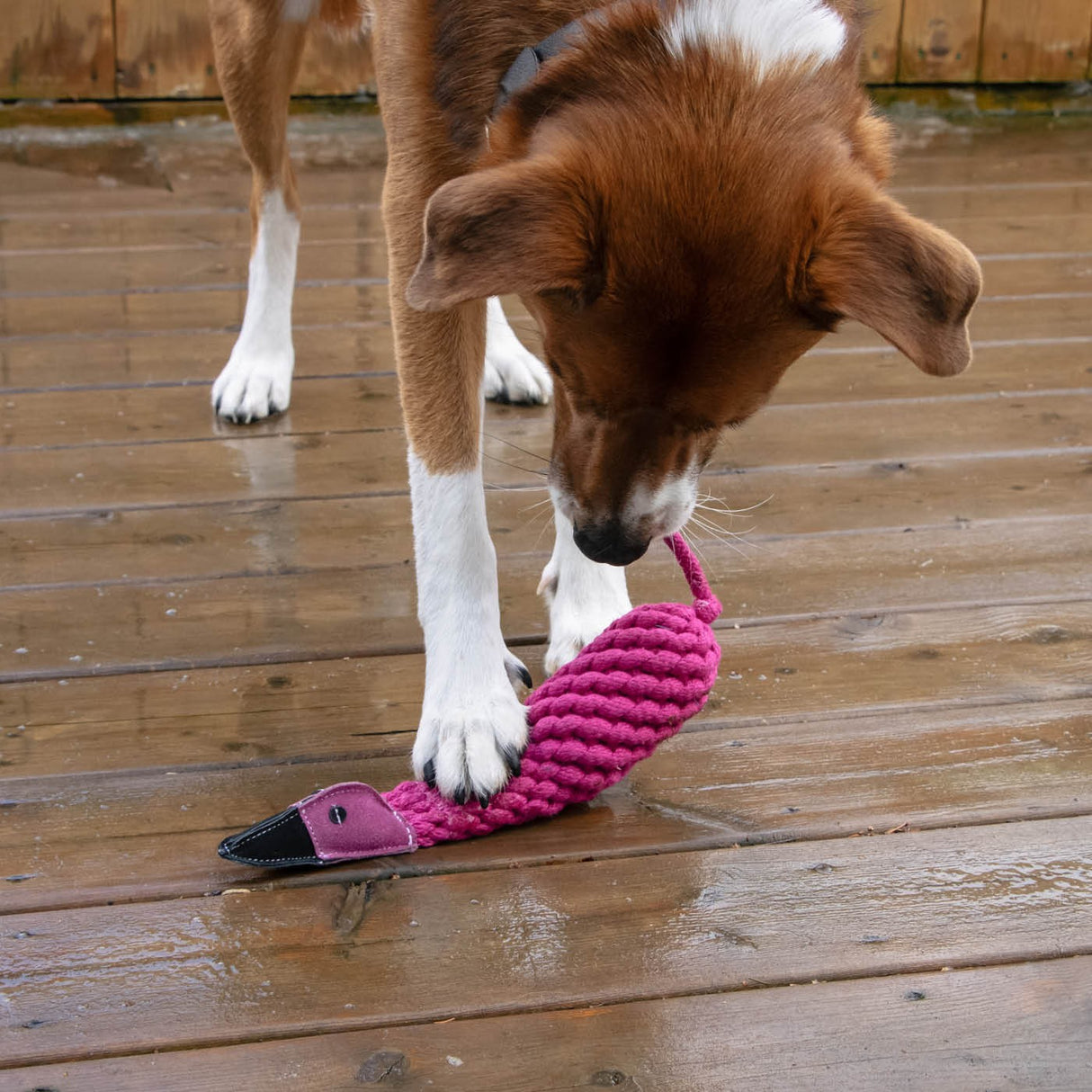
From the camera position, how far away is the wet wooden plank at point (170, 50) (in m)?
4.95

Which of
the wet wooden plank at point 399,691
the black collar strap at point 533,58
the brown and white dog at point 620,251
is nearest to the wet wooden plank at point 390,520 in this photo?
the wet wooden plank at point 399,691

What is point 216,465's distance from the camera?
2.80 m

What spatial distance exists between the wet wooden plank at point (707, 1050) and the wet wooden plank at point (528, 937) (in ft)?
0.09

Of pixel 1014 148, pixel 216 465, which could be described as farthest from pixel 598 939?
pixel 1014 148

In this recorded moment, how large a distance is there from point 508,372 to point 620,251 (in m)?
1.60

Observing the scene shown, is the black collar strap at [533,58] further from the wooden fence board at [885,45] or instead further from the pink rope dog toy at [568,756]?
the wooden fence board at [885,45]

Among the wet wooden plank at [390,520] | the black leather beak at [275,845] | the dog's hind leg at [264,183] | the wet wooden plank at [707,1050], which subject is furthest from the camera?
the dog's hind leg at [264,183]

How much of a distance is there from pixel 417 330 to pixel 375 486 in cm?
80

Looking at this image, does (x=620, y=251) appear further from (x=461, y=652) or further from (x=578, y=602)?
(x=578, y=602)

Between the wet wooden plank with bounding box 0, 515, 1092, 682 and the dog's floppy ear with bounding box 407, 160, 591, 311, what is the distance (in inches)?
34.8

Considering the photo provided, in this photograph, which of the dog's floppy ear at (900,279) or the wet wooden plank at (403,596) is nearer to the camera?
the dog's floppy ear at (900,279)

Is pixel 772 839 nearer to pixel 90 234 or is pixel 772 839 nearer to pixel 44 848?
pixel 44 848

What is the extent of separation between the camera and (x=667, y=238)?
152 centimetres

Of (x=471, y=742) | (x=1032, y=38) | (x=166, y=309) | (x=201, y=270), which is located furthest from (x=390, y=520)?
(x=1032, y=38)
